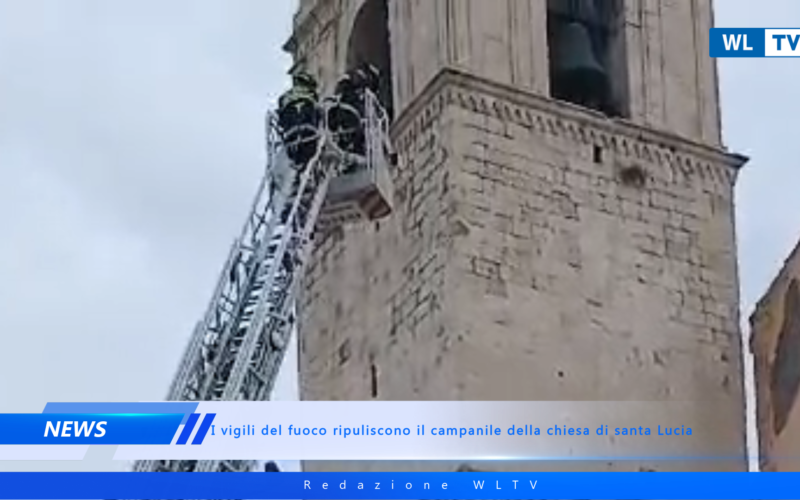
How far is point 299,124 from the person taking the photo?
16.3 meters

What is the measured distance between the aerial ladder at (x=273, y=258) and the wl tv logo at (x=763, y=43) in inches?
96.4

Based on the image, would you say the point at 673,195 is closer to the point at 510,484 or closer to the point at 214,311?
the point at 214,311

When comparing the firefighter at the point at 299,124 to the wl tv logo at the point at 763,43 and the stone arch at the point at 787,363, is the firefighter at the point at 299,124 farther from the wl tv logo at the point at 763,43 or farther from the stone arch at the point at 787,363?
the wl tv logo at the point at 763,43

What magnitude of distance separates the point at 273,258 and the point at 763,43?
309cm

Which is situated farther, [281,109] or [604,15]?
[604,15]

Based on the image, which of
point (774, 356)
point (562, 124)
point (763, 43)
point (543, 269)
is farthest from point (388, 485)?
point (562, 124)

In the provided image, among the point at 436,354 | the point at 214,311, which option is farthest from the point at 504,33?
the point at 214,311

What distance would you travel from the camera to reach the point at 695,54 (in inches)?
760

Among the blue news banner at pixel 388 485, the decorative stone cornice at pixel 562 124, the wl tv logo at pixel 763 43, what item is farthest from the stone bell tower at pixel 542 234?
the blue news banner at pixel 388 485

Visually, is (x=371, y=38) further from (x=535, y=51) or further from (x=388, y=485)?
(x=388, y=485)

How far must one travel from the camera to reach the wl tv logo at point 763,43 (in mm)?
13422

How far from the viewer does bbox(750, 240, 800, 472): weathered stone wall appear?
16.8 meters

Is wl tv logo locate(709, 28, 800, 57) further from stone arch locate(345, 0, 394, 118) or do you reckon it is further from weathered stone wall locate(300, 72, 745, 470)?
stone arch locate(345, 0, 394, 118)

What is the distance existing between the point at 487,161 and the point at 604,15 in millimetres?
1653
